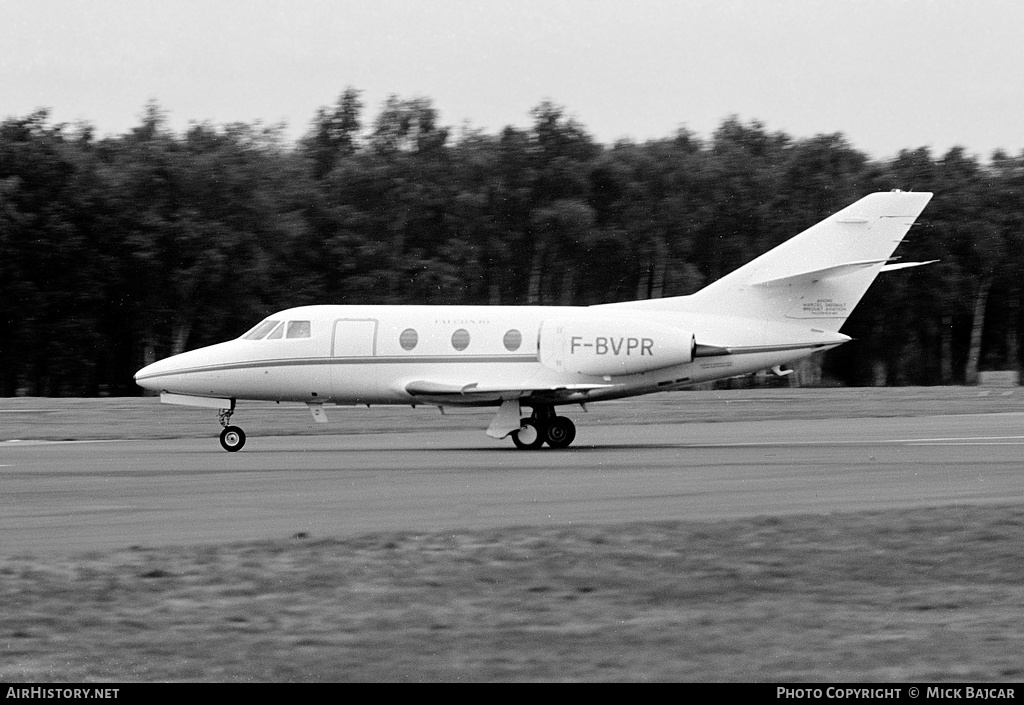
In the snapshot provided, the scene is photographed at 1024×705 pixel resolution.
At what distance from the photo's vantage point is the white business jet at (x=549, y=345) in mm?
25031

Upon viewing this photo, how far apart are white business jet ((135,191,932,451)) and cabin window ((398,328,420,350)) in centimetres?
2

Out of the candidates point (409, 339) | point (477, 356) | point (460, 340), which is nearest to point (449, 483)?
point (477, 356)

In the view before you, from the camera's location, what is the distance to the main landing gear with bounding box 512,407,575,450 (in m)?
25.2

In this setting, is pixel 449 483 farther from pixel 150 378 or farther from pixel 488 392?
pixel 150 378

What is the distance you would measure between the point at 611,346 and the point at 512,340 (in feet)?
5.83

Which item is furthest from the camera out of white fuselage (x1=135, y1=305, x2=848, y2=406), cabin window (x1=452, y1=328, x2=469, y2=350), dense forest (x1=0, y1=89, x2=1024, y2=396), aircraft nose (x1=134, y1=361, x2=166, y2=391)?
dense forest (x1=0, y1=89, x2=1024, y2=396)

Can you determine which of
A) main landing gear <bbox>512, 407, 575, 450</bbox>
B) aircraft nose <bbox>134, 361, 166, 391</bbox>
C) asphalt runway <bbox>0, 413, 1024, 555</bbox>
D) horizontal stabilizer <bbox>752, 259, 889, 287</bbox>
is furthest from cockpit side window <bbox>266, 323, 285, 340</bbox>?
horizontal stabilizer <bbox>752, 259, 889, 287</bbox>

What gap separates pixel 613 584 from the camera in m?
9.83

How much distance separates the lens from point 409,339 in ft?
82.7

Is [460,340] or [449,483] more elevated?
[460,340]

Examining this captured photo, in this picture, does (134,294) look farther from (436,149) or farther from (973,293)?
(973,293)

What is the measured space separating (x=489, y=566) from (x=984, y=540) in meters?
4.28

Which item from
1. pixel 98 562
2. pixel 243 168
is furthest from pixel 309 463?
pixel 243 168

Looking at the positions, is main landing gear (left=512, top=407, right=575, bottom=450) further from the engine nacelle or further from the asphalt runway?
the engine nacelle
